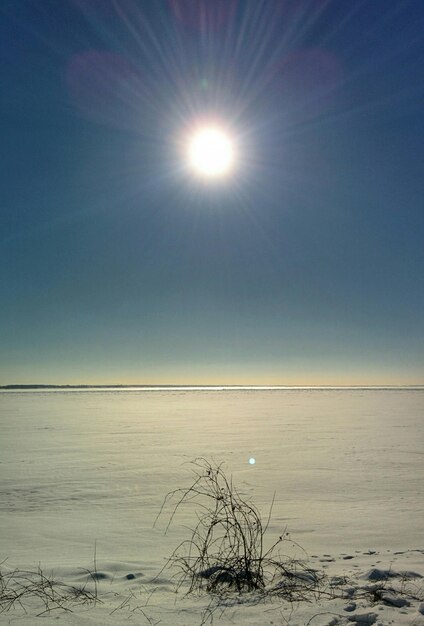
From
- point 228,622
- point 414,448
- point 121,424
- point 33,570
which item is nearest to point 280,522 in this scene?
point 33,570

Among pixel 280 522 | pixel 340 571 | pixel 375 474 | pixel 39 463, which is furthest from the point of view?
pixel 39 463

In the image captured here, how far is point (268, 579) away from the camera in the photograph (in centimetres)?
450

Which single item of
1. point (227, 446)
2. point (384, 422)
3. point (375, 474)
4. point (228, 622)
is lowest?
point (228, 622)

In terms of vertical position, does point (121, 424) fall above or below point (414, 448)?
above

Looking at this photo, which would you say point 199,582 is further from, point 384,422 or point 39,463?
point 384,422

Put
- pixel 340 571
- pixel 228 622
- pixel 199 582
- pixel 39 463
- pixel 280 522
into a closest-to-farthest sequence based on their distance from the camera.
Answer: pixel 228 622
pixel 199 582
pixel 340 571
pixel 280 522
pixel 39 463

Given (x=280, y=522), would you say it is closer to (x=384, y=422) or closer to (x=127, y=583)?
(x=127, y=583)

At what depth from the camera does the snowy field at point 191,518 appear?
3.50 metres

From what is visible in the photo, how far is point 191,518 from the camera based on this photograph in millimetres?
7344

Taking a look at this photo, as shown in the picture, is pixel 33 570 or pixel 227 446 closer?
pixel 33 570

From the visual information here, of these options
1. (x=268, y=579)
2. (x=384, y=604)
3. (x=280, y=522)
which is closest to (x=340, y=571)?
(x=268, y=579)

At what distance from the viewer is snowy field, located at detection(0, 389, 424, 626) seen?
3498 mm

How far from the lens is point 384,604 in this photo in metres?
3.55

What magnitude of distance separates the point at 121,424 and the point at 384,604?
61.8 feet
